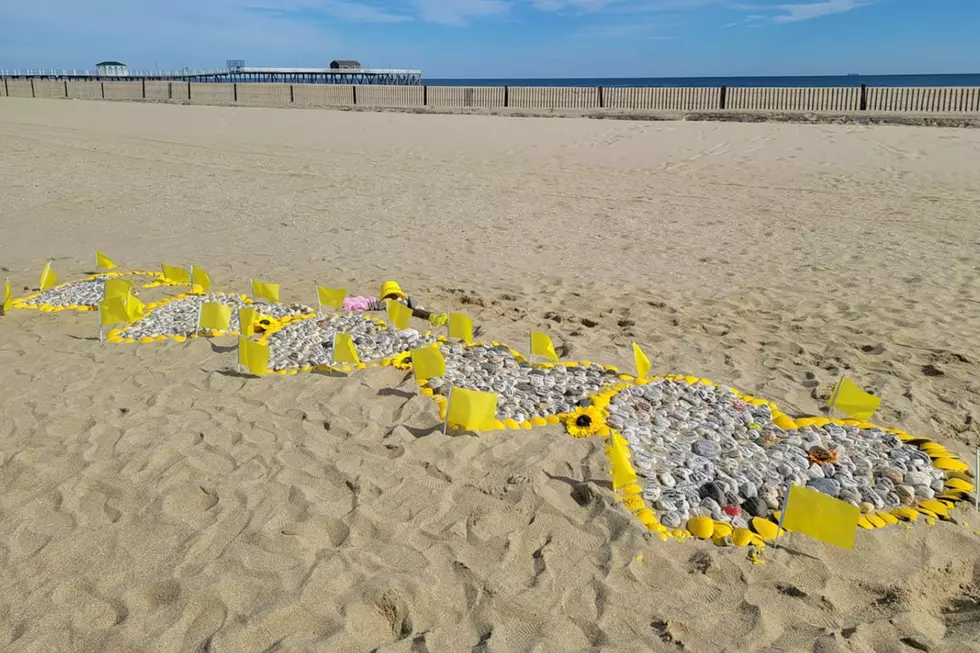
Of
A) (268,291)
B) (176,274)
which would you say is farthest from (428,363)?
(176,274)

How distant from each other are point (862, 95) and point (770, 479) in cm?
1873

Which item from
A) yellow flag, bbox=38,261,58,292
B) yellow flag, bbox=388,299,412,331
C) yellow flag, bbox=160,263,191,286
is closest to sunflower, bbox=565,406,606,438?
yellow flag, bbox=388,299,412,331

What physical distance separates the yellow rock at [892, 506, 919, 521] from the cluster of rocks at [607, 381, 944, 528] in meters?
0.03

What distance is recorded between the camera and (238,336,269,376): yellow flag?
4211mm

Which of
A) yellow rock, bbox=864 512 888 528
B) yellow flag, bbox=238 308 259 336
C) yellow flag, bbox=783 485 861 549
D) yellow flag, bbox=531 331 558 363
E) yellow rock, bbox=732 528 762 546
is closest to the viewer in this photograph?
yellow flag, bbox=783 485 861 549

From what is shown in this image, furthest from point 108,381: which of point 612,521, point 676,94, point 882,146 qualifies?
point 676,94

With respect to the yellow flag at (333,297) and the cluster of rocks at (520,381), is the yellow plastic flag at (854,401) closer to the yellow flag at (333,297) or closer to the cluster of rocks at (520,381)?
the cluster of rocks at (520,381)

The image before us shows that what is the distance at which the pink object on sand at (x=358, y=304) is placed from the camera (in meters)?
5.67

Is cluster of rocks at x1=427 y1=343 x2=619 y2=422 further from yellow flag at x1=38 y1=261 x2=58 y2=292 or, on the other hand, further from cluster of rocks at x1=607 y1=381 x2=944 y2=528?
yellow flag at x1=38 y1=261 x2=58 y2=292

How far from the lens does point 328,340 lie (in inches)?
193

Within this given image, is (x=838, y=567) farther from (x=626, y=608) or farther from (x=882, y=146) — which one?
(x=882, y=146)

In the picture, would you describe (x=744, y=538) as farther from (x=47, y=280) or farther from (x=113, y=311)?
(x=47, y=280)

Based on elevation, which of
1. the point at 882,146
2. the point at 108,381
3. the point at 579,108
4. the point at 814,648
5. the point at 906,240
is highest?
the point at 579,108

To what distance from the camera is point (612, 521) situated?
9.77 feet
